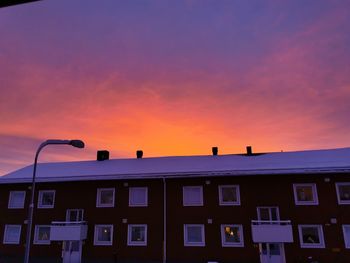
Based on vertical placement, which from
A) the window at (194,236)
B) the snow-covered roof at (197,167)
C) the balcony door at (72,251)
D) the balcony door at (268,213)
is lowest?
the balcony door at (72,251)

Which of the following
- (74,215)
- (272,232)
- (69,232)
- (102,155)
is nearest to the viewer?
(272,232)

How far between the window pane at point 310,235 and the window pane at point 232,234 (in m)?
4.77

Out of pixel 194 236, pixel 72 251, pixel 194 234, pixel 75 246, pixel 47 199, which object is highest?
pixel 47 199

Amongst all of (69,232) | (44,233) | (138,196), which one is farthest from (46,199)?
(138,196)

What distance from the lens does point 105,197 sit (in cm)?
2530

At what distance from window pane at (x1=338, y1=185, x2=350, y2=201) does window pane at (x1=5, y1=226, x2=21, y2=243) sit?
90.3ft

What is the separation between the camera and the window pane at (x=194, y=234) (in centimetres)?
2255

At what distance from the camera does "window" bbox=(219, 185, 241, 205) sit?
2277 cm

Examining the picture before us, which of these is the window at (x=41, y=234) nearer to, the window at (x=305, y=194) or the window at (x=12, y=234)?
the window at (x=12, y=234)

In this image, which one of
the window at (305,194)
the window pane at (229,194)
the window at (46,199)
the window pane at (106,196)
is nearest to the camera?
the window at (305,194)

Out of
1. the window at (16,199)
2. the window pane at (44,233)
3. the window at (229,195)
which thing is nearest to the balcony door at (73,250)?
the window pane at (44,233)

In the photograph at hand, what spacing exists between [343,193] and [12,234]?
2845cm

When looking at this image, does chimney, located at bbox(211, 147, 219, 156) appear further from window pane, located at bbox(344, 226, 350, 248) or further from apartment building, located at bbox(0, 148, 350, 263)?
window pane, located at bbox(344, 226, 350, 248)

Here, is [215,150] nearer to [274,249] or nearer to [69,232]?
[274,249]
